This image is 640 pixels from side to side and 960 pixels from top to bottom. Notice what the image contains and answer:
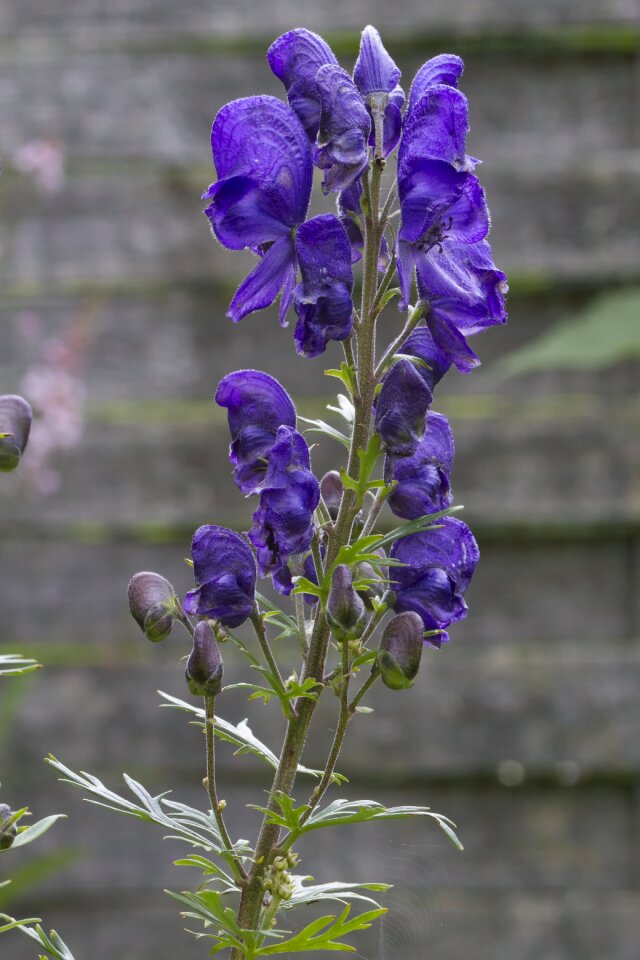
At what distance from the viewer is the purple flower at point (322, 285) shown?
45cm

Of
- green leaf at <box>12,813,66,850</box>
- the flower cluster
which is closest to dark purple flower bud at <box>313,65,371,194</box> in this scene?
Result: the flower cluster

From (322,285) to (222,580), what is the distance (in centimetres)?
11

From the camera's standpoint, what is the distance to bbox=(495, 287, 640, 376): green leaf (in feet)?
4.35

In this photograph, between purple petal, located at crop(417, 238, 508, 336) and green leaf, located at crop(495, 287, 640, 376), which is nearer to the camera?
purple petal, located at crop(417, 238, 508, 336)

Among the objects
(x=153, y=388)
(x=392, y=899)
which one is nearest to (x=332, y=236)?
(x=392, y=899)

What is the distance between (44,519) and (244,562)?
3.71 ft

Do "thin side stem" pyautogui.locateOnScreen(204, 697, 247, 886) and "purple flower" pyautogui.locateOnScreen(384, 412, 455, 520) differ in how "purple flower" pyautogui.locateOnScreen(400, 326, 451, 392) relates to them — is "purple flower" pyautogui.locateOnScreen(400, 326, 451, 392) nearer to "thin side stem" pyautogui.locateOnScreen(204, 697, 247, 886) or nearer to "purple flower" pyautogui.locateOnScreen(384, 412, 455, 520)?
"purple flower" pyautogui.locateOnScreen(384, 412, 455, 520)

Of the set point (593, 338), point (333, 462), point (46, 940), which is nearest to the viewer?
point (46, 940)

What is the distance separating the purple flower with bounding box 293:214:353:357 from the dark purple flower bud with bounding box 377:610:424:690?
10cm

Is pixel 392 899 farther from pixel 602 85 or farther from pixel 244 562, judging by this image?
pixel 602 85

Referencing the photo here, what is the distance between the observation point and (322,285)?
45cm

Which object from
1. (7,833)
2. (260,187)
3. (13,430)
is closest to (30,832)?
(7,833)

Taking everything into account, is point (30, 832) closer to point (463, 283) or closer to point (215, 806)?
point (215, 806)

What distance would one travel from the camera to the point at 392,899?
730 mm
